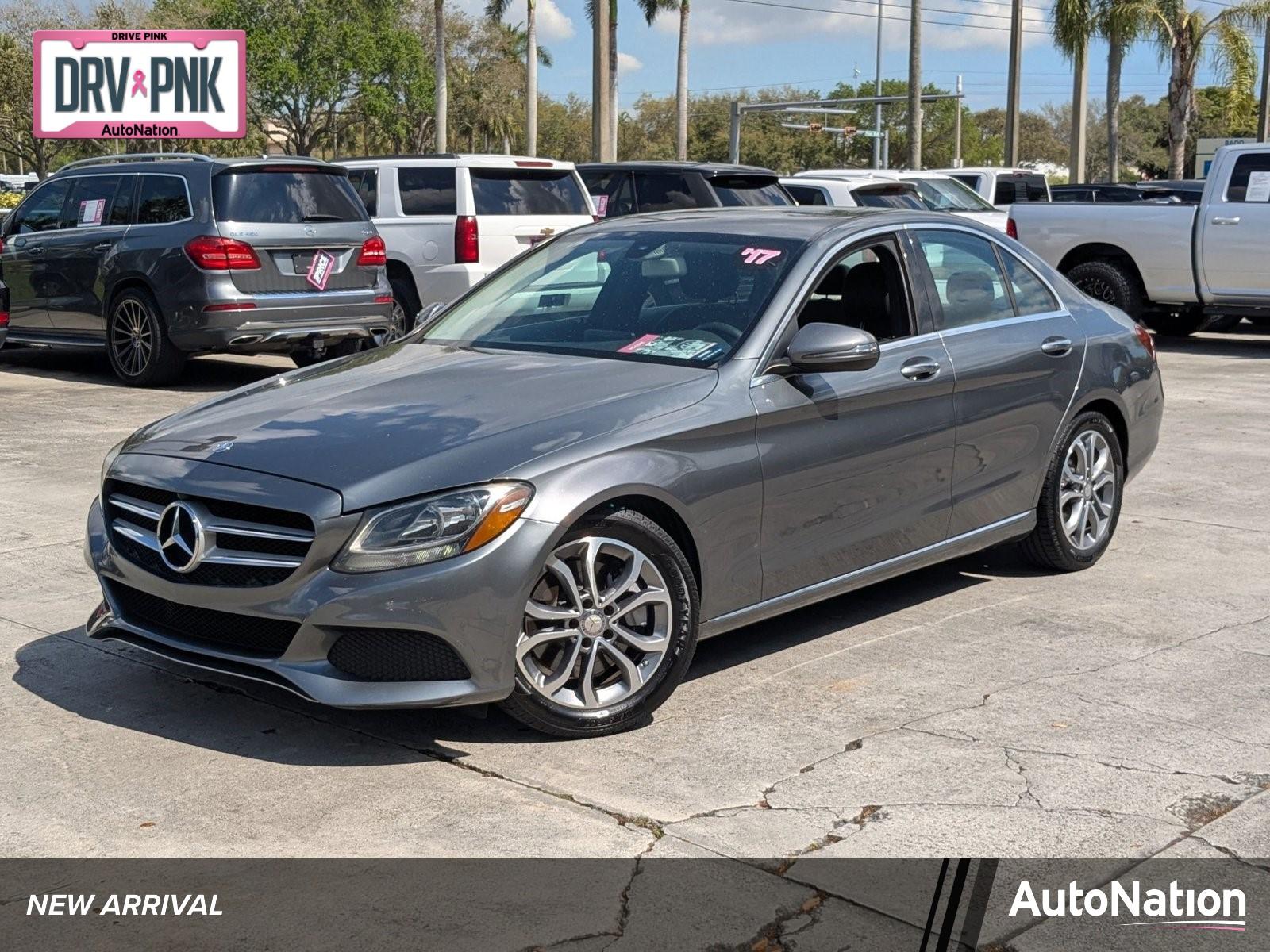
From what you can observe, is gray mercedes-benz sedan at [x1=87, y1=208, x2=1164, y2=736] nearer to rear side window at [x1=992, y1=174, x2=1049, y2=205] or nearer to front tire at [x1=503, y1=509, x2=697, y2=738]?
front tire at [x1=503, y1=509, x2=697, y2=738]

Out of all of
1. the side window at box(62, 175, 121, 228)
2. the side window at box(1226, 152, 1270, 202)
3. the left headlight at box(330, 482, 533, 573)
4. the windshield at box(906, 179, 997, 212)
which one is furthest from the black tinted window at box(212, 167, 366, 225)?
the side window at box(1226, 152, 1270, 202)

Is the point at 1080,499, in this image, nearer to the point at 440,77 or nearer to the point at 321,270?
the point at 321,270

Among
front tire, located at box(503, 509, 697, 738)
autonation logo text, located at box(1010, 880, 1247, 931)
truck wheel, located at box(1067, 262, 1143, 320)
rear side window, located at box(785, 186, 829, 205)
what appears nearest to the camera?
autonation logo text, located at box(1010, 880, 1247, 931)

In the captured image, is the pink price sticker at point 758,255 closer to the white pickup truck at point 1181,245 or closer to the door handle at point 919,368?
the door handle at point 919,368

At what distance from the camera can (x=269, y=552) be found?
14.9ft

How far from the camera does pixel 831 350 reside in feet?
17.3

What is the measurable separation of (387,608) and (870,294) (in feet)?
8.31

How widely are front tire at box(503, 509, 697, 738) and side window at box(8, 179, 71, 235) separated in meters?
10.8

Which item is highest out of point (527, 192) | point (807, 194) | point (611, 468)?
point (807, 194)

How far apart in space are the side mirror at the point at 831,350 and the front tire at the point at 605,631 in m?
0.86

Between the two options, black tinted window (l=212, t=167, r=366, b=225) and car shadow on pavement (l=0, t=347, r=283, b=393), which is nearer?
black tinted window (l=212, t=167, r=366, b=225)

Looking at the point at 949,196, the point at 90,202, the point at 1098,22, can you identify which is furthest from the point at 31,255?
the point at 1098,22

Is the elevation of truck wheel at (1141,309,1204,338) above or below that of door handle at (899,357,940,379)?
below

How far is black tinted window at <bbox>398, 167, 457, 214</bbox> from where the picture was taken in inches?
579
